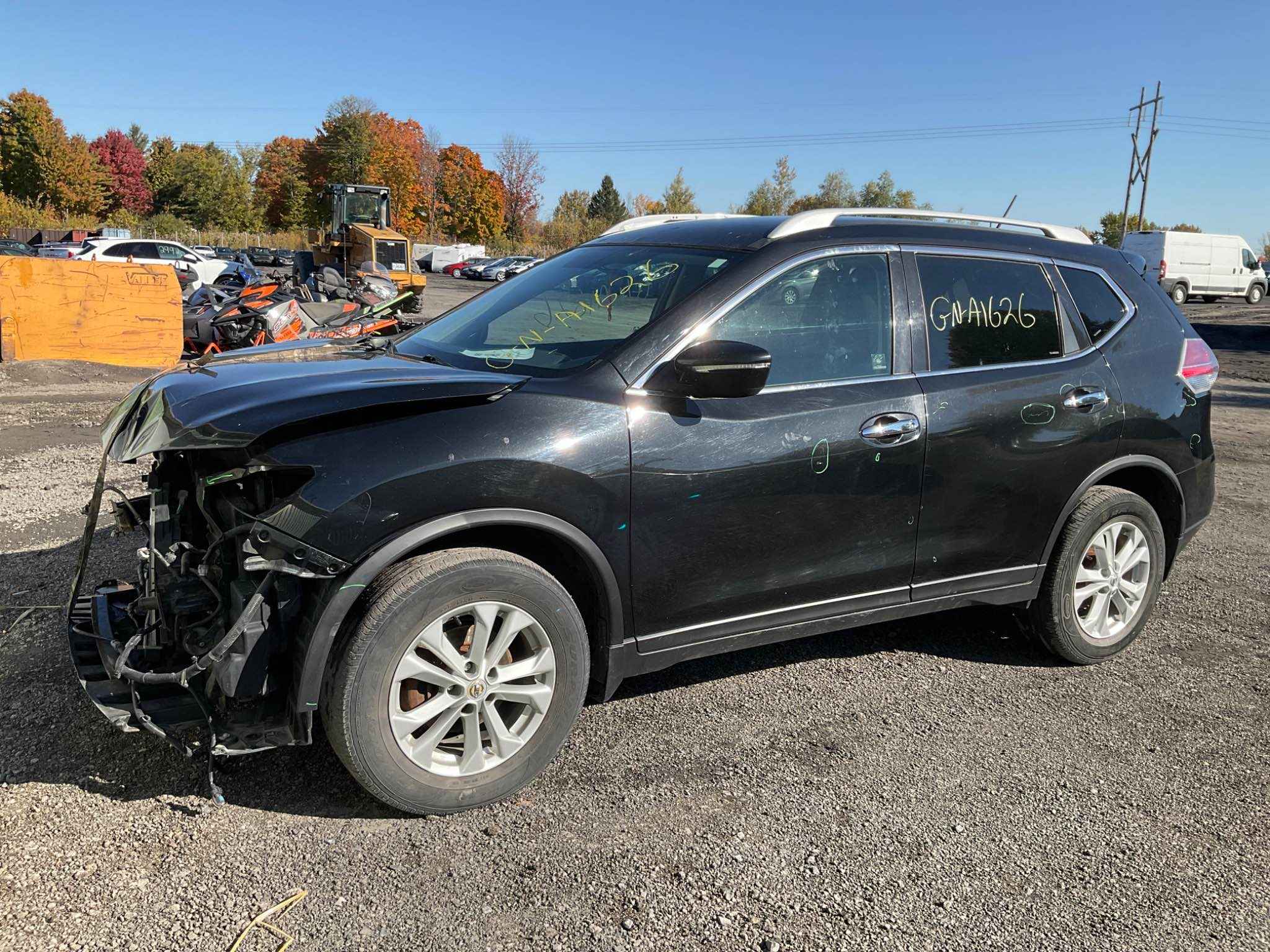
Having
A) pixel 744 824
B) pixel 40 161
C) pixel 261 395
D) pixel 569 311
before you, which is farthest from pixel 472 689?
pixel 40 161

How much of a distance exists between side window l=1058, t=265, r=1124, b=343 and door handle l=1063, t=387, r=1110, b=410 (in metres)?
0.27

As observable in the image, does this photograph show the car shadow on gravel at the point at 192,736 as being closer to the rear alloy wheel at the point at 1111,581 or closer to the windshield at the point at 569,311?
the rear alloy wheel at the point at 1111,581

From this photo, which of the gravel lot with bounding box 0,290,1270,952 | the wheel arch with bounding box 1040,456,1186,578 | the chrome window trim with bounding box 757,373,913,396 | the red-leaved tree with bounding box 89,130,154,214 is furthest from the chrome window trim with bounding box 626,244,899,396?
the red-leaved tree with bounding box 89,130,154,214

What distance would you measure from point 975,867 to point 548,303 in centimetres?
256

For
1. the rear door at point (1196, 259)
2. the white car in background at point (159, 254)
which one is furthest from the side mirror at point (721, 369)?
the rear door at point (1196, 259)

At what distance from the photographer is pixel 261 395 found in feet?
9.83

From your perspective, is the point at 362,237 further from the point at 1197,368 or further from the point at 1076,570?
the point at 1076,570

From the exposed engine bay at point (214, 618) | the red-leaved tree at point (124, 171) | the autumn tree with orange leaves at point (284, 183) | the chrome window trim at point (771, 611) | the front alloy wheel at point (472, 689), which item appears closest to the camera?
the exposed engine bay at point (214, 618)

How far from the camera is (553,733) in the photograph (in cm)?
Result: 315

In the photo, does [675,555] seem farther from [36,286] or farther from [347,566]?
[36,286]

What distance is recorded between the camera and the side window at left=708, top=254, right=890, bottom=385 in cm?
351

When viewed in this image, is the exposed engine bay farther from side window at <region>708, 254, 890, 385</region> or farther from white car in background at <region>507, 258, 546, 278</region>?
white car in background at <region>507, 258, 546, 278</region>

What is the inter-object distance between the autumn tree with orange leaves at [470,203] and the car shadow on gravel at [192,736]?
8346 centimetres

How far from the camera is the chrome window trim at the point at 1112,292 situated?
4281 mm
